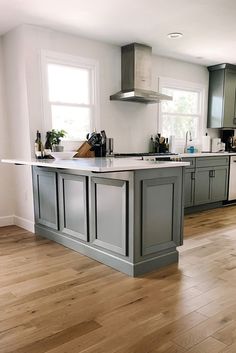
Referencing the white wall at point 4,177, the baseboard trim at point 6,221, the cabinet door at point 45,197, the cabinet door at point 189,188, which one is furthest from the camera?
the cabinet door at point 189,188

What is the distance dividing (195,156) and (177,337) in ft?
11.0

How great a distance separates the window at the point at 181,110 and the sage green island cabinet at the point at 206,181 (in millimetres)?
813

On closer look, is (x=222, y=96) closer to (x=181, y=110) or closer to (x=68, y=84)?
(x=181, y=110)

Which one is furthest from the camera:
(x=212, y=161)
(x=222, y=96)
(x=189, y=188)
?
(x=222, y=96)

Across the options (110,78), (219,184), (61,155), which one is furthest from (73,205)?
(219,184)

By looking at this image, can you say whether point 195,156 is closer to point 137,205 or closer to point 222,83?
point 222,83

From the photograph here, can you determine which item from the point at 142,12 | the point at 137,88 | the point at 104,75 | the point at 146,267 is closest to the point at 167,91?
the point at 137,88

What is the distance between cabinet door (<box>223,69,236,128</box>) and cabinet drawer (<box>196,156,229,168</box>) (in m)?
0.88

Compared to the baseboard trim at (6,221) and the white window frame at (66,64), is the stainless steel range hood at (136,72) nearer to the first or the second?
the white window frame at (66,64)

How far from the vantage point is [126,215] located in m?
2.49

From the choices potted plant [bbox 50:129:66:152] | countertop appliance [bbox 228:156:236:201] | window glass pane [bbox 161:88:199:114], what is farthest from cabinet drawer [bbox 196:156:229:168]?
potted plant [bbox 50:129:66:152]

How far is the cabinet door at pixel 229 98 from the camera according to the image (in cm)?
558

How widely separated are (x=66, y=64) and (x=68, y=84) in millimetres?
260

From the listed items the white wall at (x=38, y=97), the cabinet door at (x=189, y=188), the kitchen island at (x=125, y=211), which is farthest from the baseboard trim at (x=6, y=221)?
the cabinet door at (x=189, y=188)
